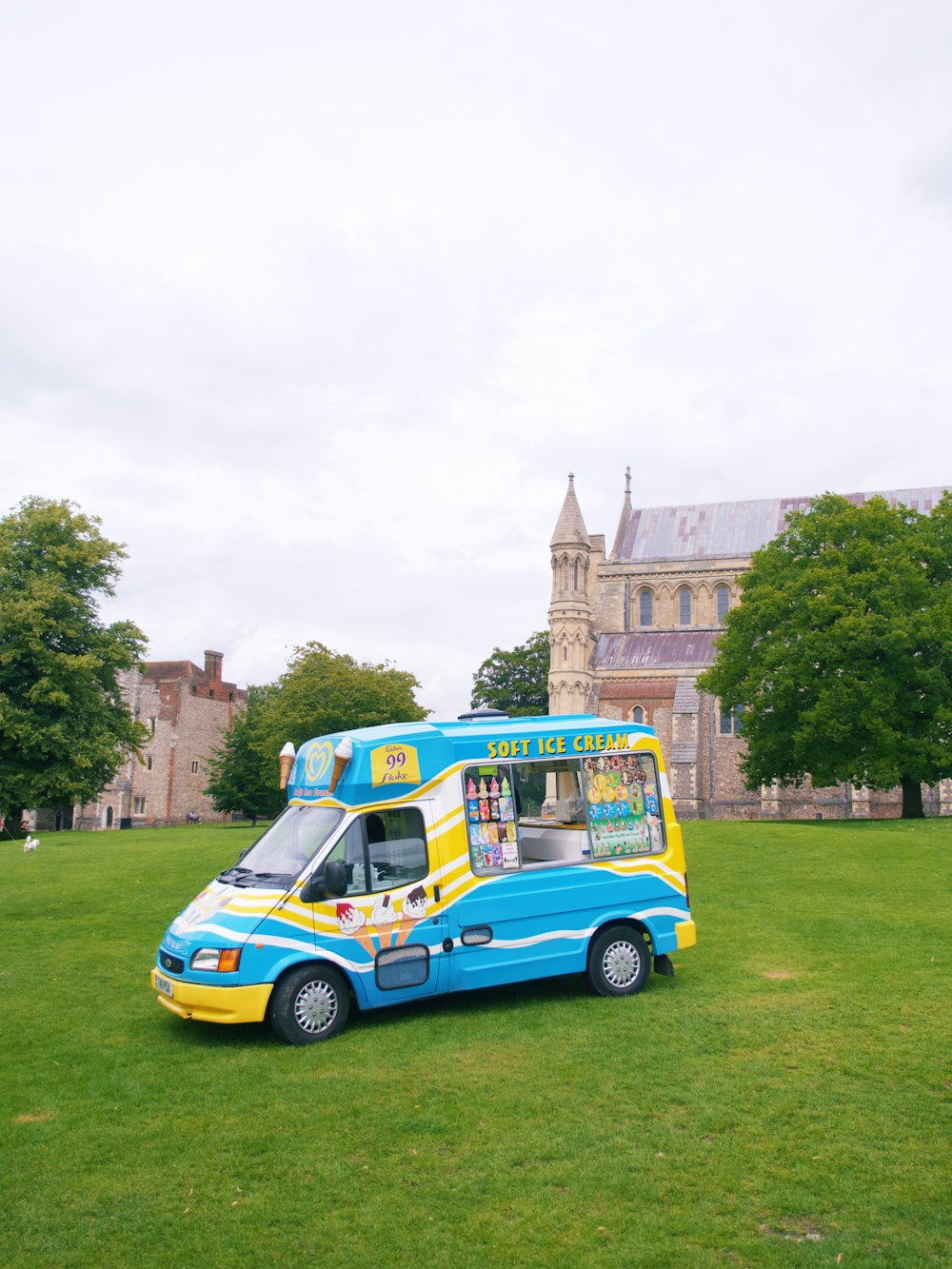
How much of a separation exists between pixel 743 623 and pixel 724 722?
56.0 ft

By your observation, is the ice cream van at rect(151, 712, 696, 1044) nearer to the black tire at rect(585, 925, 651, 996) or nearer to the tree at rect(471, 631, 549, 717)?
the black tire at rect(585, 925, 651, 996)

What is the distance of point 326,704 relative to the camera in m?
48.7

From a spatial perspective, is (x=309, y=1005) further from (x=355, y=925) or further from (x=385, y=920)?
(x=385, y=920)

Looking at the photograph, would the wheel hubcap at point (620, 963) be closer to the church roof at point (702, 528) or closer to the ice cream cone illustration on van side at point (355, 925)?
the ice cream cone illustration on van side at point (355, 925)

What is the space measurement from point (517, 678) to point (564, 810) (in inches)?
2328

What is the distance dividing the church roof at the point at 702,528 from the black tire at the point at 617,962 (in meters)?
52.0

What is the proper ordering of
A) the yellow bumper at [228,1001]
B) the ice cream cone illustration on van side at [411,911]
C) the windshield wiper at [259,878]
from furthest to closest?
the ice cream cone illustration on van side at [411,911], the windshield wiper at [259,878], the yellow bumper at [228,1001]

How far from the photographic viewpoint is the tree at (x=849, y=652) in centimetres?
3175

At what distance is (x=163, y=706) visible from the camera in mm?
60375

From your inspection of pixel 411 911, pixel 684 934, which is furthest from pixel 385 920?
pixel 684 934

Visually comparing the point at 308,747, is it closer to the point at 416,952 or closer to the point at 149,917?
the point at 416,952

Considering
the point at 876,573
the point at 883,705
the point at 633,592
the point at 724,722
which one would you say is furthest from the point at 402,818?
the point at 633,592

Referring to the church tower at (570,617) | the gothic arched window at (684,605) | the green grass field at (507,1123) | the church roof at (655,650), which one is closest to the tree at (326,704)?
the church tower at (570,617)

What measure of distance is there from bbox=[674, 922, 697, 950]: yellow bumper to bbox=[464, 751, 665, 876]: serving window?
32.8 inches
